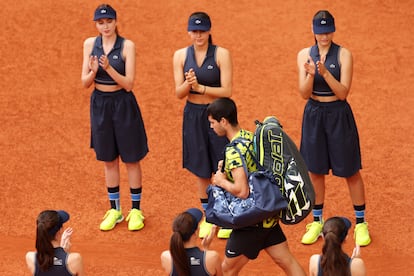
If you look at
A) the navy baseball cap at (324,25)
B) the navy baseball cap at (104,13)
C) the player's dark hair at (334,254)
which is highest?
the navy baseball cap at (104,13)

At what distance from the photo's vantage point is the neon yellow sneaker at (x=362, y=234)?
10828mm

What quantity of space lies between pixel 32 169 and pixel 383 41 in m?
6.01

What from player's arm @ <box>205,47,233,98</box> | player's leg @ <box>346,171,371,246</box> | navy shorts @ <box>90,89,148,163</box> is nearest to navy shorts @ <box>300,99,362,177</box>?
player's leg @ <box>346,171,371,246</box>

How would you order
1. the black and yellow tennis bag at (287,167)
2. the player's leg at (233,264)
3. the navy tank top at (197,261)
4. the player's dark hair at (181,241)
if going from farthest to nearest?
the player's leg at (233,264) → the black and yellow tennis bag at (287,167) → the navy tank top at (197,261) → the player's dark hair at (181,241)

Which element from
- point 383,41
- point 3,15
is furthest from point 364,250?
point 3,15

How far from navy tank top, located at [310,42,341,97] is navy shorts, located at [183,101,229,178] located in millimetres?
1186

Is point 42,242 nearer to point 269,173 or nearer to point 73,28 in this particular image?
point 269,173

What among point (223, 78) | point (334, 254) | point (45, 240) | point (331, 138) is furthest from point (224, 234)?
point (334, 254)

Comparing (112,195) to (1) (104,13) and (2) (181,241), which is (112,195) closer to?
(1) (104,13)

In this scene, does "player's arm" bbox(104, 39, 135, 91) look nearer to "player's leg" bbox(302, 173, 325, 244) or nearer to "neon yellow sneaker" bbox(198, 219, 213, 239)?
"neon yellow sneaker" bbox(198, 219, 213, 239)

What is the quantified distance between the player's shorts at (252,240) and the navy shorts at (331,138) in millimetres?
1959

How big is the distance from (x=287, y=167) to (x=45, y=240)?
7.14 feet

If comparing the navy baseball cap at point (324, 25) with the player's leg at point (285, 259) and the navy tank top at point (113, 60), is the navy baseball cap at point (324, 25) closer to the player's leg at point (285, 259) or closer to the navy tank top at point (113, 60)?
the navy tank top at point (113, 60)

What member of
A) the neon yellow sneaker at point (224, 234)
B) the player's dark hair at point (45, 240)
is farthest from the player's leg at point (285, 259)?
the neon yellow sneaker at point (224, 234)
